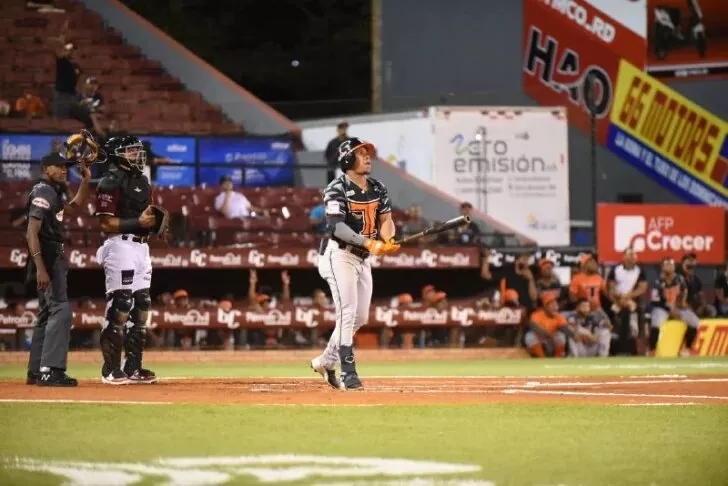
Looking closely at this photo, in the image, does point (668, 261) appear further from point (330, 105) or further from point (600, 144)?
point (330, 105)

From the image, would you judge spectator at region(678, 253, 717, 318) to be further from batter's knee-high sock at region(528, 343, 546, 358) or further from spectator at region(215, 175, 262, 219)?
spectator at region(215, 175, 262, 219)

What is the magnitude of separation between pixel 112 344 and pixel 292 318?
9217 mm

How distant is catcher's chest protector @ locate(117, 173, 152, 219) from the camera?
39.3 ft

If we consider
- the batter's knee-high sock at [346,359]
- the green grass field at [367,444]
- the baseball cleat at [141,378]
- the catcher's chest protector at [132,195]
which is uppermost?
the catcher's chest protector at [132,195]

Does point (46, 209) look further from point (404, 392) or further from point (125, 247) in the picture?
point (404, 392)

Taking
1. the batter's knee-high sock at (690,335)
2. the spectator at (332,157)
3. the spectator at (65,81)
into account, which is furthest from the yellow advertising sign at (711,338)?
the spectator at (65,81)

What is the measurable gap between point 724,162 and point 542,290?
40.6 ft

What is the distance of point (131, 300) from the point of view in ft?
39.5

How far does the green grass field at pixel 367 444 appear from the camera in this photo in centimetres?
618

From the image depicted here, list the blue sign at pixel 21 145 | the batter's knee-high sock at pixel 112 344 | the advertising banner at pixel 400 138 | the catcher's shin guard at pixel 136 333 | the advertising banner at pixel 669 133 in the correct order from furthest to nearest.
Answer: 1. the advertising banner at pixel 669 133
2. the advertising banner at pixel 400 138
3. the blue sign at pixel 21 145
4. the catcher's shin guard at pixel 136 333
5. the batter's knee-high sock at pixel 112 344

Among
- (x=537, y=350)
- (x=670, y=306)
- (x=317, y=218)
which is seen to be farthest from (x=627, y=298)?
(x=317, y=218)

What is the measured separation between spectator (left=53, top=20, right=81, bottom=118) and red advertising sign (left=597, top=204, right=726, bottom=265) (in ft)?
33.1

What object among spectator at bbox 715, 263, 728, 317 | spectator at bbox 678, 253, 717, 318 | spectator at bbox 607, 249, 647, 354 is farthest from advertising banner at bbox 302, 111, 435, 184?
spectator at bbox 715, 263, 728, 317

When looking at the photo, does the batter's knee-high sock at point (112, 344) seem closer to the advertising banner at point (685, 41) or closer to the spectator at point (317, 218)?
the spectator at point (317, 218)
